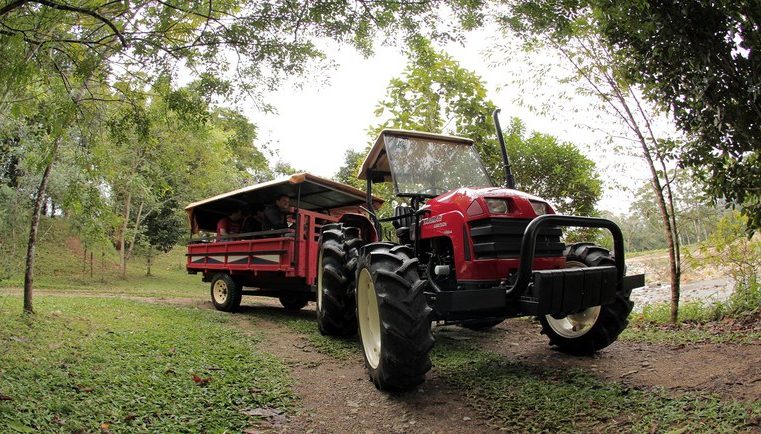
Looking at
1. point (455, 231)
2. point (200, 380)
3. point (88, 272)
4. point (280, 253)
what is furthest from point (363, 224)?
point (88, 272)

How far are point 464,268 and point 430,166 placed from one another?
1.50 metres

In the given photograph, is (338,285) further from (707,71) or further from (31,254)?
(31,254)

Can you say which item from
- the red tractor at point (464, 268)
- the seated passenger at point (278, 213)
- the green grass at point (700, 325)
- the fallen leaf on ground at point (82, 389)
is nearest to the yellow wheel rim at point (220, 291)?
the seated passenger at point (278, 213)

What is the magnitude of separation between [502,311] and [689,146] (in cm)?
268

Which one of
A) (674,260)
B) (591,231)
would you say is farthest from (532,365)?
(591,231)

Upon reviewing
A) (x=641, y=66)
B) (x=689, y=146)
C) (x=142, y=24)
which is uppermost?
(x=142, y=24)

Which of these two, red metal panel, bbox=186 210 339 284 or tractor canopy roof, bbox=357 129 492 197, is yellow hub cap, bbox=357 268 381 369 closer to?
tractor canopy roof, bbox=357 129 492 197

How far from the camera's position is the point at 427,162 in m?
5.01

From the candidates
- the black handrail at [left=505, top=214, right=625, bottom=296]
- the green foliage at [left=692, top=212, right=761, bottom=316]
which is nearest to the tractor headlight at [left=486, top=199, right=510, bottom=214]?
the black handrail at [left=505, top=214, right=625, bottom=296]

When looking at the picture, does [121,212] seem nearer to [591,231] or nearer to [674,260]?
[591,231]

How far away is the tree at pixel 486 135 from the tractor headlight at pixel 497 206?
410 cm

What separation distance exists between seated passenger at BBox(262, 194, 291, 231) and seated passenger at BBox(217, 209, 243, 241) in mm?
1277

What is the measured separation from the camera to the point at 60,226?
23734 mm

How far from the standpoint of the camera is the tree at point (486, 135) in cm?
779
